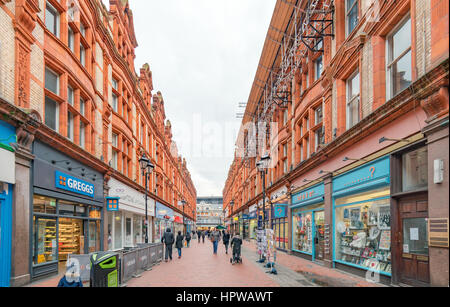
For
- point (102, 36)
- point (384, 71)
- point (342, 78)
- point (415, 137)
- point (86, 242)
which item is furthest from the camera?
point (102, 36)

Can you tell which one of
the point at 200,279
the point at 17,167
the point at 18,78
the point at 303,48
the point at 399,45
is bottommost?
the point at 200,279

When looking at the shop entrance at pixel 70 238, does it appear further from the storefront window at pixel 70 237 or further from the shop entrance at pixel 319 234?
the shop entrance at pixel 319 234

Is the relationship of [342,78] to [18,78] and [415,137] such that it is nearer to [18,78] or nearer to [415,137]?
[415,137]

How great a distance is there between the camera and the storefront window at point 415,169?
8.65 meters

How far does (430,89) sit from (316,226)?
11.2 m

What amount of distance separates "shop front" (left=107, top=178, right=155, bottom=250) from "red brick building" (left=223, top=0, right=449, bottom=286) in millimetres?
10610

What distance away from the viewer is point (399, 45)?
1036 centimetres

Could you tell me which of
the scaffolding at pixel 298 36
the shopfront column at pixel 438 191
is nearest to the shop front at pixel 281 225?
the scaffolding at pixel 298 36

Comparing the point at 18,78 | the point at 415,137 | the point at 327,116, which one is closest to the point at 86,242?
the point at 18,78

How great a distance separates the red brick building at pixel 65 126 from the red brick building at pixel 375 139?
10196 millimetres

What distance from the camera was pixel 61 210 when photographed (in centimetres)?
1357

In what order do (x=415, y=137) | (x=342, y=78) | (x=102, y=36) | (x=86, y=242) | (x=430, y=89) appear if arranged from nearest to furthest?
→ (x=430, y=89) < (x=415, y=137) < (x=342, y=78) < (x=86, y=242) < (x=102, y=36)

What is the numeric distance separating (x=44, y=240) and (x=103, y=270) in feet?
15.6

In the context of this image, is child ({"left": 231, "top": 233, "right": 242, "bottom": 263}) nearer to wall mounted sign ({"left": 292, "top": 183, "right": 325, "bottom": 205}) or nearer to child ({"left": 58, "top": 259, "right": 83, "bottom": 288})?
wall mounted sign ({"left": 292, "top": 183, "right": 325, "bottom": 205})
